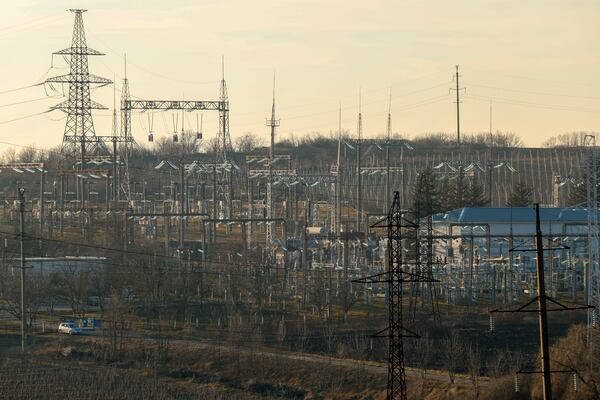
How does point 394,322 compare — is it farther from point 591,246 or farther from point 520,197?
point 520,197

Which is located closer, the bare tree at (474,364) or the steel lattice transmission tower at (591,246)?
the steel lattice transmission tower at (591,246)

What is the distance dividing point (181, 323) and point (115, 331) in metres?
2.94

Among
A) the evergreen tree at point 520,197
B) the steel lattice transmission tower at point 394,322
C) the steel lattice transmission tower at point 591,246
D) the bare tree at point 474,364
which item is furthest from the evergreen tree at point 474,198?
the steel lattice transmission tower at point 394,322

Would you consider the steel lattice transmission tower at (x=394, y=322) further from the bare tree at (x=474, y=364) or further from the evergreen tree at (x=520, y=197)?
the evergreen tree at (x=520, y=197)

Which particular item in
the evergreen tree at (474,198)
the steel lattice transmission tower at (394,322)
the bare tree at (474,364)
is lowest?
the bare tree at (474,364)

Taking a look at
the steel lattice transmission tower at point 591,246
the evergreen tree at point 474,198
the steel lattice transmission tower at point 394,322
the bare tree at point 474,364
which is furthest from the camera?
the evergreen tree at point 474,198

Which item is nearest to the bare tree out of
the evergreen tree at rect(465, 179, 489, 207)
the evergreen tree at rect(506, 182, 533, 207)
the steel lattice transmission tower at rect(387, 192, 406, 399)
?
the steel lattice transmission tower at rect(387, 192, 406, 399)

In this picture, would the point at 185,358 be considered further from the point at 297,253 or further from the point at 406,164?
the point at 406,164

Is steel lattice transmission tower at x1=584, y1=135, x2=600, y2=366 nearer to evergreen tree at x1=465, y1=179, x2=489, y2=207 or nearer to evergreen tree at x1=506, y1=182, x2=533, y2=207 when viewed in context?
evergreen tree at x1=506, y1=182, x2=533, y2=207

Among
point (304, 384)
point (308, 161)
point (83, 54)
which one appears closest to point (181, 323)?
point (304, 384)

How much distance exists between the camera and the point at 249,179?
36.0 metres

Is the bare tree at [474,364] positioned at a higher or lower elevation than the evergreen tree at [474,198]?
lower

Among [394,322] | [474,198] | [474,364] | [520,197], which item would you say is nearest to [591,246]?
[474,364]

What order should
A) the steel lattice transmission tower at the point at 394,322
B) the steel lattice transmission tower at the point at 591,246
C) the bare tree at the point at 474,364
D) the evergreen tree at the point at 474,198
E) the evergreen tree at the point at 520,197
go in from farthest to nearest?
the evergreen tree at the point at 474,198
the evergreen tree at the point at 520,197
the bare tree at the point at 474,364
the steel lattice transmission tower at the point at 591,246
the steel lattice transmission tower at the point at 394,322
